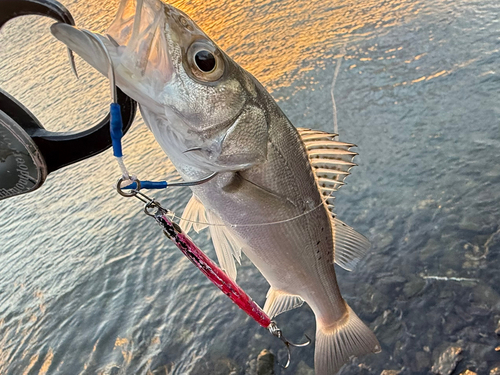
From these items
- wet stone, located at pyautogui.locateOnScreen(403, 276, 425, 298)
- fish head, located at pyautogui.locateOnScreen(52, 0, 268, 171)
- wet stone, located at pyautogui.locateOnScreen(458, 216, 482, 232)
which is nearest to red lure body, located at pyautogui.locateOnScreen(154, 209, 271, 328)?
fish head, located at pyautogui.locateOnScreen(52, 0, 268, 171)

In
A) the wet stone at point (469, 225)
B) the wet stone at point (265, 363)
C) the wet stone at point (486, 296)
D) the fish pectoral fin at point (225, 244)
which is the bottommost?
the wet stone at point (486, 296)

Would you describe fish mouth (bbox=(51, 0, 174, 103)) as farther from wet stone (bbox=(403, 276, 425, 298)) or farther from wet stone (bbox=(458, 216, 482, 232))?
wet stone (bbox=(458, 216, 482, 232))

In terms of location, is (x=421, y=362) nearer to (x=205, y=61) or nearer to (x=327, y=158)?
(x=327, y=158)

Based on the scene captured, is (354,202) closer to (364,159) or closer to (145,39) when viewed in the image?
(364,159)

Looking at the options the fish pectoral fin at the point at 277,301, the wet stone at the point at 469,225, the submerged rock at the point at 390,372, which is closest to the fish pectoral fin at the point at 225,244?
the fish pectoral fin at the point at 277,301

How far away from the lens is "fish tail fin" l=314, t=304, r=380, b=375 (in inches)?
86.3

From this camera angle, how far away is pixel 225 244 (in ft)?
6.48

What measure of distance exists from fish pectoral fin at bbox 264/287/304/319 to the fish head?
796 millimetres

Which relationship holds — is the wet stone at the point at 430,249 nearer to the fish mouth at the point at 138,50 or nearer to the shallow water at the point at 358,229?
the shallow water at the point at 358,229

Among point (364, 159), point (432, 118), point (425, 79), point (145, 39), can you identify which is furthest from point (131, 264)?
point (425, 79)

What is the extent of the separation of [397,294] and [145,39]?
6.76ft

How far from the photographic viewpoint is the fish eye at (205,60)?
1.50 m

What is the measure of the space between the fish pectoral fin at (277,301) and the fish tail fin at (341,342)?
0.19 metres

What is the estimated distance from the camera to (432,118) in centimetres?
362
